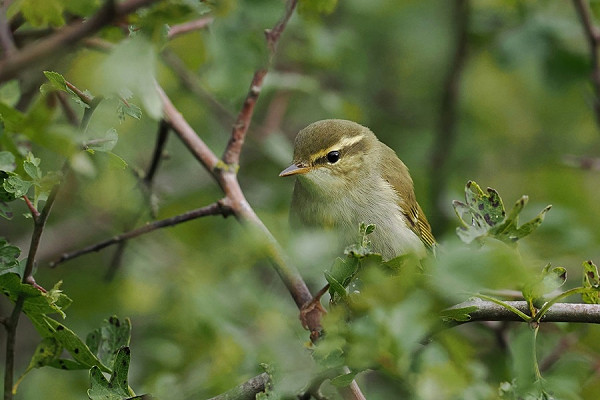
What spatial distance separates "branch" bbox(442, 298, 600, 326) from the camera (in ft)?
7.17

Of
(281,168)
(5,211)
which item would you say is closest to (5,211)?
(5,211)

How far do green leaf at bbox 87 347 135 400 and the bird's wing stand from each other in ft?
7.85

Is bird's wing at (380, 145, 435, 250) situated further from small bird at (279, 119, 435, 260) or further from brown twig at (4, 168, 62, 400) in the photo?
brown twig at (4, 168, 62, 400)

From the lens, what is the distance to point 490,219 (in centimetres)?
212

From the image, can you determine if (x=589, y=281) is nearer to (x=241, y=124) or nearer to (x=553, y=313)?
(x=553, y=313)

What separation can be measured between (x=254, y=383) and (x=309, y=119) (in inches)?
186

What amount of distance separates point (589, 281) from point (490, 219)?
313 mm

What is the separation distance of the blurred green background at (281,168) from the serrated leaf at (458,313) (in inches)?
6.5

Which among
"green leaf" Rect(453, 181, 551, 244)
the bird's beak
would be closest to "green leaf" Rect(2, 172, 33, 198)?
"green leaf" Rect(453, 181, 551, 244)

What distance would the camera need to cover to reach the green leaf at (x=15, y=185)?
2031mm

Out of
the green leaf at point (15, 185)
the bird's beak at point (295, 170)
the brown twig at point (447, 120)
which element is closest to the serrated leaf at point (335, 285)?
the green leaf at point (15, 185)

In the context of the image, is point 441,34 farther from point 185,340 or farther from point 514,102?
point 185,340

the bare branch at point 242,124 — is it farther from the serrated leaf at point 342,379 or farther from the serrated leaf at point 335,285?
the serrated leaf at point 342,379

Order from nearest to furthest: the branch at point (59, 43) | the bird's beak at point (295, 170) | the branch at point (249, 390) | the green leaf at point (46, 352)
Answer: the branch at point (59, 43) → the branch at point (249, 390) → the green leaf at point (46, 352) → the bird's beak at point (295, 170)
